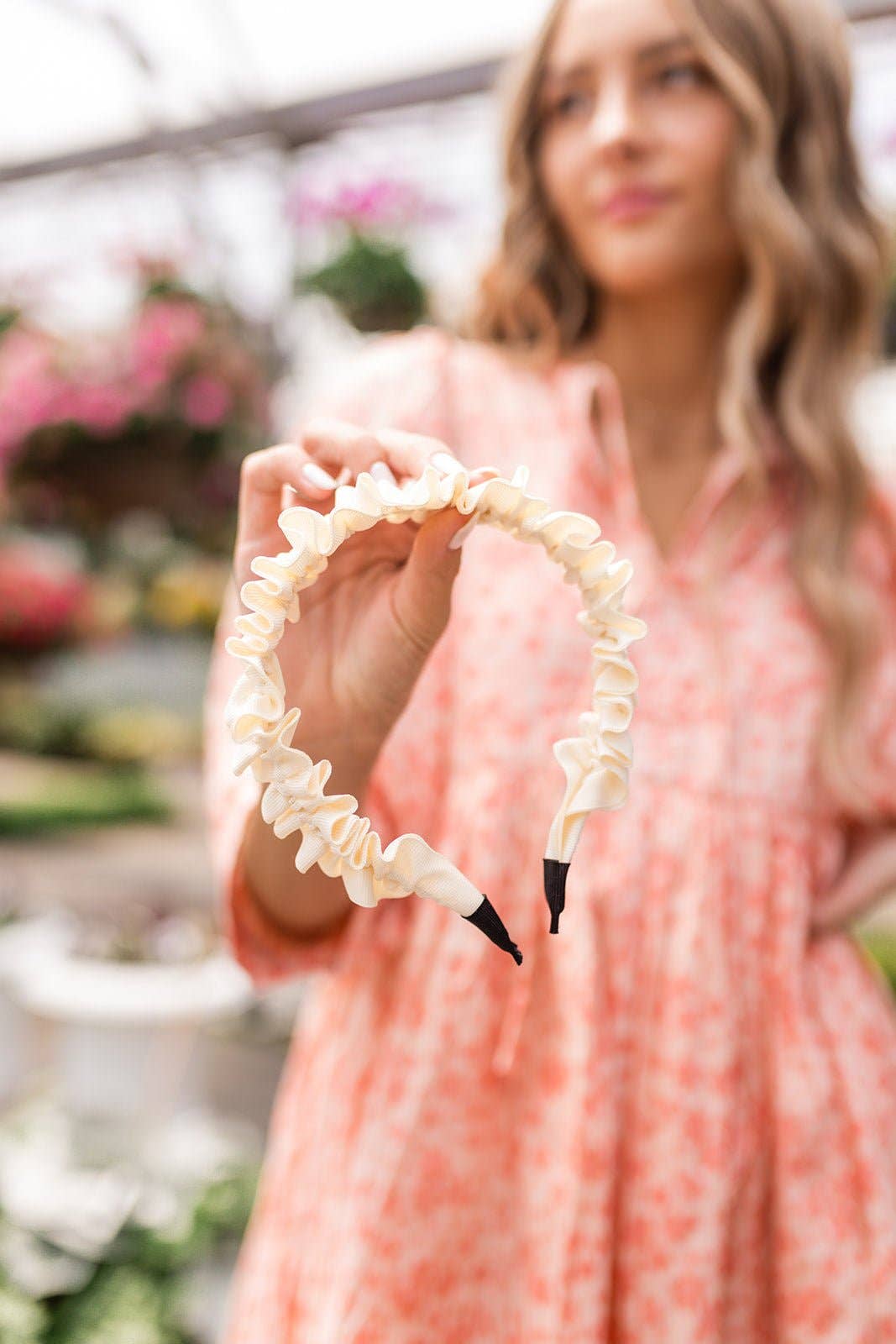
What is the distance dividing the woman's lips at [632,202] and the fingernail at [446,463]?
0.39m

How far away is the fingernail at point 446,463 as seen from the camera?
0.35 metres

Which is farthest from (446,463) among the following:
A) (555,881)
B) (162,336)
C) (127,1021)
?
(162,336)

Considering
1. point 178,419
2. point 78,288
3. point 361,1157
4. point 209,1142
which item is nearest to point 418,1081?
point 361,1157

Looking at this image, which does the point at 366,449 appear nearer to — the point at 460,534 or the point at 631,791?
the point at 460,534

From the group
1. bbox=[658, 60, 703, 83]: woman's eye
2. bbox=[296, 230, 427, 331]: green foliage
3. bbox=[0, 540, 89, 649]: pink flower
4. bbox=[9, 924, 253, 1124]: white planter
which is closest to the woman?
bbox=[658, 60, 703, 83]: woman's eye

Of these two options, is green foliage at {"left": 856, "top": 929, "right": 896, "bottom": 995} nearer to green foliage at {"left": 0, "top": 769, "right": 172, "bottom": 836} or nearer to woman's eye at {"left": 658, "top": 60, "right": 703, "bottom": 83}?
woman's eye at {"left": 658, "top": 60, "right": 703, "bottom": 83}

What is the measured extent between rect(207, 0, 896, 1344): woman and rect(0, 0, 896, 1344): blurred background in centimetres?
15

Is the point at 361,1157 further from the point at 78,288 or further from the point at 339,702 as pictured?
the point at 78,288

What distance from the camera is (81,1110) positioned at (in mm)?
1980

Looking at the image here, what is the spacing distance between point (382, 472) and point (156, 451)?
1672 mm

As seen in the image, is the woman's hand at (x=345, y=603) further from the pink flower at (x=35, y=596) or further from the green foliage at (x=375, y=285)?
the pink flower at (x=35, y=596)

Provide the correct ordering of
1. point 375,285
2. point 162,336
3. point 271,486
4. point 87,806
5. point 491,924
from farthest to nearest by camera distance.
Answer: point 87,806 < point 162,336 < point 375,285 < point 271,486 < point 491,924

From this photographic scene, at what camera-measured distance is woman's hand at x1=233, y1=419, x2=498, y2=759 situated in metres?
0.41

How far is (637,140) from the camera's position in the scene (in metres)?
0.65
